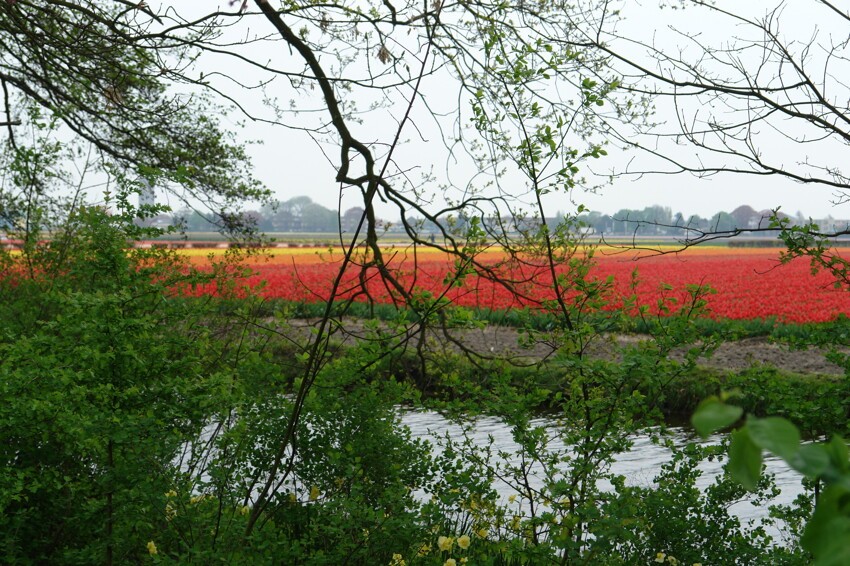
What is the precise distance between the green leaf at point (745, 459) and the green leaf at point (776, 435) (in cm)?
1

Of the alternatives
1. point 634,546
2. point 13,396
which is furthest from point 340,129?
point 634,546

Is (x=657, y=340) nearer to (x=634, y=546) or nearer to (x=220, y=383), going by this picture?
(x=634, y=546)

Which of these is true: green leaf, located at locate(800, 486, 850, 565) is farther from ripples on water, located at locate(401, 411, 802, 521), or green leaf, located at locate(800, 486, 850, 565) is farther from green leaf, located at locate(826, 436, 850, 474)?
ripples on water, located at locate(401, 411, 802, 521)

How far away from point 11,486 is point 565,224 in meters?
2.44

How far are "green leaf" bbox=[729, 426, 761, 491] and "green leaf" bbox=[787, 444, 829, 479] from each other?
0.03 metres

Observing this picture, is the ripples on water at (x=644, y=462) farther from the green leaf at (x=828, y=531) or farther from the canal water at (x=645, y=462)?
the green leaf at (x=828, y=531)

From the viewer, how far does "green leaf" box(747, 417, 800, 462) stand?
61 cm

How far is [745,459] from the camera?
0.65 m

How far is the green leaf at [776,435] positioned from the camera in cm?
61

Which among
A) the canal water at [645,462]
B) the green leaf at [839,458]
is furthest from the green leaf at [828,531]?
the canal water at [645,462]

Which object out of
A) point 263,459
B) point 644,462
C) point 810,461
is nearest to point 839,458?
point 810,461

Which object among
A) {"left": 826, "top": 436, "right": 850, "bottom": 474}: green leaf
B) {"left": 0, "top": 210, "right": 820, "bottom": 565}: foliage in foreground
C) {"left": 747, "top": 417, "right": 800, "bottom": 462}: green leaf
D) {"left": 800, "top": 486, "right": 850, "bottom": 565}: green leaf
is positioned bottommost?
{"left": 0, "top": 210, "right": 820, "bottom": 565}: foliage in foreground

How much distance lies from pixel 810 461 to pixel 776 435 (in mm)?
50

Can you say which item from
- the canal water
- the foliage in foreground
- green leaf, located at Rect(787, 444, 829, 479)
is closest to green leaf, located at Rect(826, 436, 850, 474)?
green leaf, located at Rect(787, 444, 829, 479)
